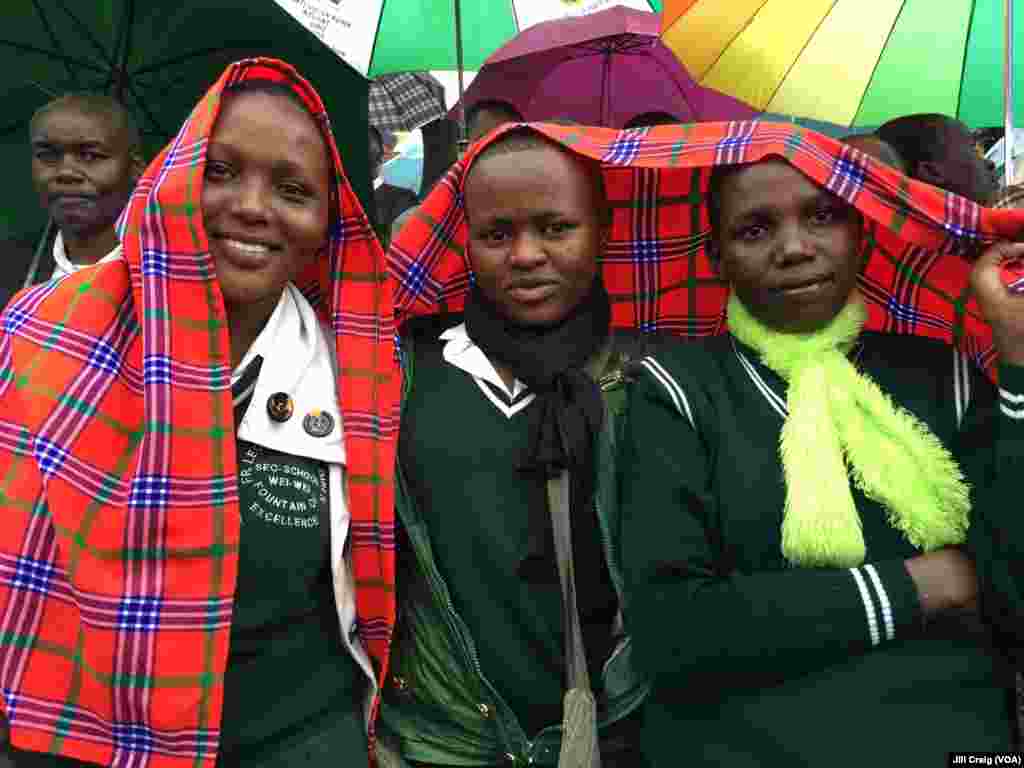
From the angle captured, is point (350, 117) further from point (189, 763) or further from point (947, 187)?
point (189, 763)

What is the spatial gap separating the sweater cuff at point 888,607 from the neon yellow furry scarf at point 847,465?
64 millimetres

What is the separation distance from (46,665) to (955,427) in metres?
1.66

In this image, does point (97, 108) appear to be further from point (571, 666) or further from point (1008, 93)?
point (1008, 93)

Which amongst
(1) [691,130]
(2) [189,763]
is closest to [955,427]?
(1) [691,130]

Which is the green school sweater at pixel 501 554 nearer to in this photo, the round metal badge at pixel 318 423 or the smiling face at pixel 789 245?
the round metal badge at pixel 318 423

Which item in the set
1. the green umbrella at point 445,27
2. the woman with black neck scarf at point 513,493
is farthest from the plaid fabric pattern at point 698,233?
the green umbrella at point 445,27

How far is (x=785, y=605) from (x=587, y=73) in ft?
11.4

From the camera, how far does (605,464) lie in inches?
73.4

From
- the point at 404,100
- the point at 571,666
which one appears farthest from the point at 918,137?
Answer: the point at 404,100

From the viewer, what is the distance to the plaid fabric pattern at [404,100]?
552 cm

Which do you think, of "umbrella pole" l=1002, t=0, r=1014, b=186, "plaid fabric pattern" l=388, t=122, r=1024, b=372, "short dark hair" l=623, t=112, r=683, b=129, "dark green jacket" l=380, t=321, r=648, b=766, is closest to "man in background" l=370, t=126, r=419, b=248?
"short dark hair" l=623, t=112, r=683, b=129

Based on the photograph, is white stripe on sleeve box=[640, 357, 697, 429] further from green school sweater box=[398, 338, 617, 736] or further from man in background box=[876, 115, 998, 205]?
man in background box=[876, 115, 998, 205]

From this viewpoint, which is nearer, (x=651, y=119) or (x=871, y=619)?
(x=871, y=619)

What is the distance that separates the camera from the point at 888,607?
4.98 ft
